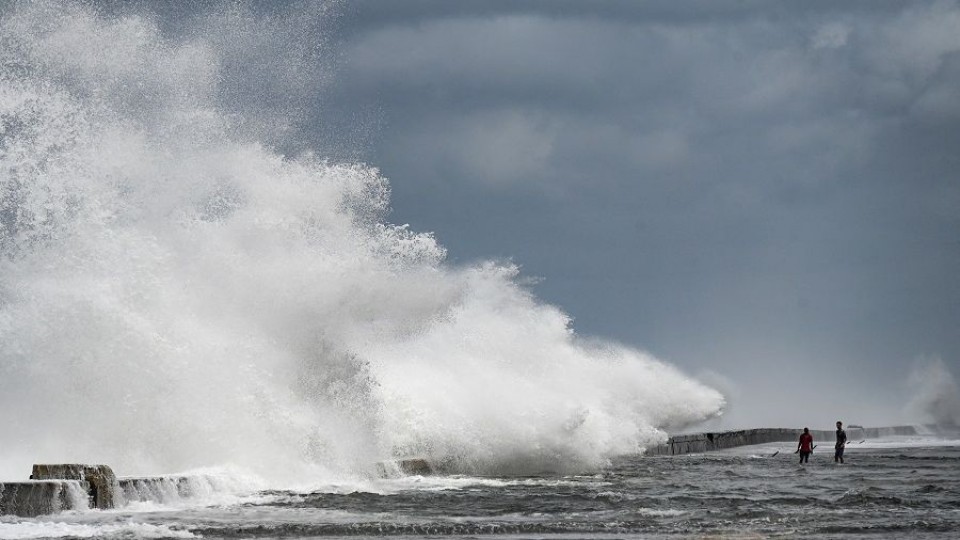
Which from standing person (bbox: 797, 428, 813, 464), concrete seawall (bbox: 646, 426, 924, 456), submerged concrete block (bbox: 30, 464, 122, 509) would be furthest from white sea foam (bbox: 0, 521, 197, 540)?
concrete seawall (bbox: 646, 426, 924, 456)

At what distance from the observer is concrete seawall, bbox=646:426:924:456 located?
148 ft

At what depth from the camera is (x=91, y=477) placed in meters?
15.5

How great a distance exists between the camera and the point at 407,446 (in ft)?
91.7

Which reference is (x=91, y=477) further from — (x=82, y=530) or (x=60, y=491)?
(x=82, y=530)

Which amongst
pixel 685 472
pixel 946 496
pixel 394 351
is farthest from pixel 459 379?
pixel 946 496

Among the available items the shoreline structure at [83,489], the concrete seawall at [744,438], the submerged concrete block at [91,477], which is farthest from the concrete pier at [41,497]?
the concrete seawall at [744,438]

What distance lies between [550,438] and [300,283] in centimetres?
778

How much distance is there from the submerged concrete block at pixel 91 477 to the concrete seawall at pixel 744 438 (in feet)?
94.9

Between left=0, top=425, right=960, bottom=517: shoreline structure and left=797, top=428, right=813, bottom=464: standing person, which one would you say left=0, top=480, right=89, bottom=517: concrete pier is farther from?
left=797, top=428, right=813, bottom=464: standing person

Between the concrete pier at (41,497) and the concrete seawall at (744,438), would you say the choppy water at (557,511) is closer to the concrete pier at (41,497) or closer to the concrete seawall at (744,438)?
the concrete pier at (41,497)

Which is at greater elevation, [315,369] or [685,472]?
[315,369]

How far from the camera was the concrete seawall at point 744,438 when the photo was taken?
45.0 metres

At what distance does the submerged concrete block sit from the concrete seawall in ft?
94.9

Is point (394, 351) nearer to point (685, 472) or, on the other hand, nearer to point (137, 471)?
point (685, 472)
